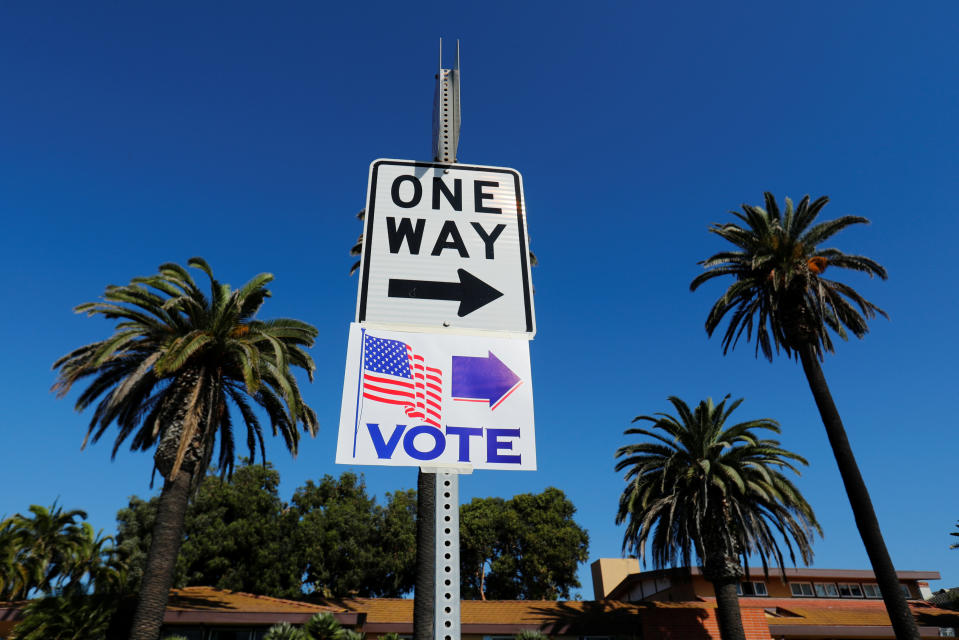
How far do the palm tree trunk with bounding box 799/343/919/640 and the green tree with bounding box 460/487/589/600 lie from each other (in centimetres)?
2576

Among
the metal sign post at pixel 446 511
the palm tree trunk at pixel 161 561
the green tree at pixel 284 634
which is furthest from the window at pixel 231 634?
the metal sign post at pixel 446 511

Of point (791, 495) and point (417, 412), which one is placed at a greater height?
point (791, 495)

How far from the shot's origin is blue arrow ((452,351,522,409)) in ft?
8.50

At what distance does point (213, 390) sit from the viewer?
1911 centimetres

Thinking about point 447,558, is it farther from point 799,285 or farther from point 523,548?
point 523,548

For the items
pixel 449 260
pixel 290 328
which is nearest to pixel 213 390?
pixel 290 328

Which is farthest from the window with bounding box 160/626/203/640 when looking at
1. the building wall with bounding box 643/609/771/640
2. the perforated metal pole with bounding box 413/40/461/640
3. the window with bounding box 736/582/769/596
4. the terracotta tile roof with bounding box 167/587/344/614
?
the window with bounding box 736/582/769/596

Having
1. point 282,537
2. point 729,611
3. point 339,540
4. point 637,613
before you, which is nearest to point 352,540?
point 339,540

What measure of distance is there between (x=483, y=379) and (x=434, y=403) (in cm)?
24

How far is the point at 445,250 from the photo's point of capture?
3.04 m

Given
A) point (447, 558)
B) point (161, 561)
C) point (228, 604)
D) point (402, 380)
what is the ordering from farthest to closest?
point (228, 604), point (161, 561), point (402, 380), point (447, 558)

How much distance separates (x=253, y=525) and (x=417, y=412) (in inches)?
1622

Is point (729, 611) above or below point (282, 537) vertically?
below

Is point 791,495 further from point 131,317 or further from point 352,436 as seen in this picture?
point 352,436
